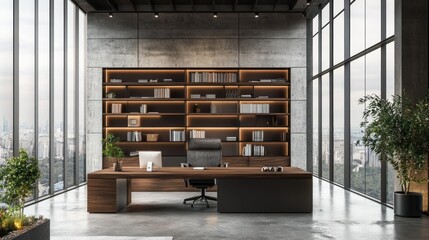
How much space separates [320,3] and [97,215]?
7.24 m

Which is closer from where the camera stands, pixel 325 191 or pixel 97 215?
pixel 97 215

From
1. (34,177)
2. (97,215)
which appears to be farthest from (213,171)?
(34,177)

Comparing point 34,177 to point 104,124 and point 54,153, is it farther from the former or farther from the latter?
point 104,124

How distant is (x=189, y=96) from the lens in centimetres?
1206

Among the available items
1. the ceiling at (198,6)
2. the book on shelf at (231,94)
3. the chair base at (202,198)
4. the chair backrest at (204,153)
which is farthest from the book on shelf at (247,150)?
the ceiling at (198,6)

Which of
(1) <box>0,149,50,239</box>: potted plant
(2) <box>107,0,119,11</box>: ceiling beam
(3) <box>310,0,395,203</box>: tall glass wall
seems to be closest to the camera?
(1) <box>0,149,50,239</box>: potted plant

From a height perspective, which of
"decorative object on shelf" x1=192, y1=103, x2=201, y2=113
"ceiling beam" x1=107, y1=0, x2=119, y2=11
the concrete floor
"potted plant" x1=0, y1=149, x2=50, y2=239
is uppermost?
"ceiling beam" x1=107, y1=0, x2=119, y2=11

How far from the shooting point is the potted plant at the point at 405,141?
22.3ft

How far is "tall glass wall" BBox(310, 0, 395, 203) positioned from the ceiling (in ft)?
2.81

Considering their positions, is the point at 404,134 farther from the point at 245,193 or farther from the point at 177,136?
the point at 177,136

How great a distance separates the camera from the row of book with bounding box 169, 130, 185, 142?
11.9m

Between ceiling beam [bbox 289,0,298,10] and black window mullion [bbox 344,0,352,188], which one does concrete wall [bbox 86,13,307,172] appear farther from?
black window mullion [bbox 344,0,352,188]

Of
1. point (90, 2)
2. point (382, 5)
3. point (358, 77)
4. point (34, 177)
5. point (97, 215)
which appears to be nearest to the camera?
point (34, 177)

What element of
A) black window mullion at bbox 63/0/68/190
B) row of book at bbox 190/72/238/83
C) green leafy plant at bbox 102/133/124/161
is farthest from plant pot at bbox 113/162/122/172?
row of book at bbox 190/72/238/83
